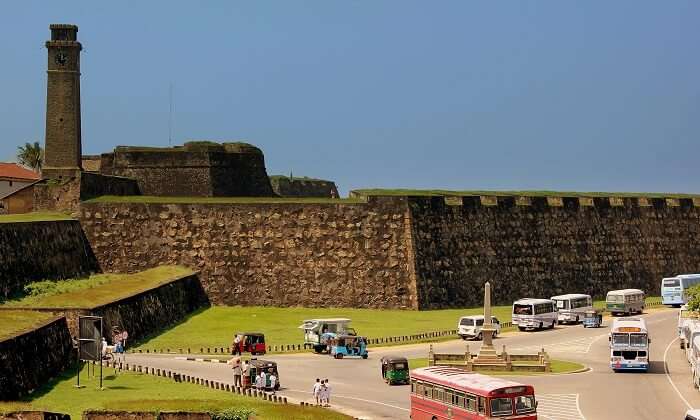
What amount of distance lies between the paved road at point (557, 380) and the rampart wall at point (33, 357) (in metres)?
4.26

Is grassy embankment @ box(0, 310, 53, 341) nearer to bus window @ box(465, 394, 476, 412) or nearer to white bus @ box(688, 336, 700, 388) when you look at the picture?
bus window @ box(465, 394, 476, 412)

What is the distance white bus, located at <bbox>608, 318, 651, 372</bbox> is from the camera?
153ft

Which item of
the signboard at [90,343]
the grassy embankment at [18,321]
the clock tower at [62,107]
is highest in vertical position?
the clock tower at [62,107]

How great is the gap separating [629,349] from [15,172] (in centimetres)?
6137

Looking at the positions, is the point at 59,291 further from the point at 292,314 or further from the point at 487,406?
the point at 487,406

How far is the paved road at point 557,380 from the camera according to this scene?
38031mm

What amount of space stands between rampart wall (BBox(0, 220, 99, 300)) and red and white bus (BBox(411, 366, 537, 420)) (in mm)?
28154

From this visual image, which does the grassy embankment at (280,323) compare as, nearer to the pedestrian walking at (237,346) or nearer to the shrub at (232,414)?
the pedestrian walking at (237,346)

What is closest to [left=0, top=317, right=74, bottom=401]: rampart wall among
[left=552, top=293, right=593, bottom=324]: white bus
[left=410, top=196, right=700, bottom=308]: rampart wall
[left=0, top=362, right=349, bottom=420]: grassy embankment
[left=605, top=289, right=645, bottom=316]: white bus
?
[left=0, top=362, right=349, bottom=420]: grassy embankment

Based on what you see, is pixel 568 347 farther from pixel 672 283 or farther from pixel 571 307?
pixel 672 283

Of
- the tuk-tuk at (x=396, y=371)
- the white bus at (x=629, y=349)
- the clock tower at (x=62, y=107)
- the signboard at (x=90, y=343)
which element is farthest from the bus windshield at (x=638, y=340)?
the clock tower at (x=62, y=107)

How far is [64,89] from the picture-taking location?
77125 millimetres

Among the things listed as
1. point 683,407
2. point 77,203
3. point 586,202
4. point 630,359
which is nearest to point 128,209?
point 77,203

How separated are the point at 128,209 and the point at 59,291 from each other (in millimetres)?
11144
